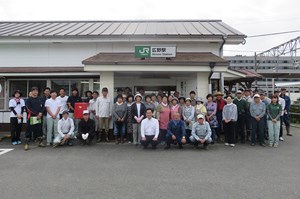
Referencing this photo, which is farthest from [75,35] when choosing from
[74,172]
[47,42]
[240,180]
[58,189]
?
[240,180]

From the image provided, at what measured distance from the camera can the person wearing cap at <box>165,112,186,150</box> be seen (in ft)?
26.0

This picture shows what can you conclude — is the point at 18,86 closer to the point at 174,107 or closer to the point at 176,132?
the point at 174,107

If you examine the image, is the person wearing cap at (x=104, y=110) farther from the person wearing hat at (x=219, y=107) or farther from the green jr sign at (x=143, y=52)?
the person wearing hat at (x=219, y=107)

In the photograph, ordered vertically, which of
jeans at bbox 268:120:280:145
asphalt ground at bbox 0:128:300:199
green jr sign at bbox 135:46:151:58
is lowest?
asphalt ground at bbox 0:128:300:199

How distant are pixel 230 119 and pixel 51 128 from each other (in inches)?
223

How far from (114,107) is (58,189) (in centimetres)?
435

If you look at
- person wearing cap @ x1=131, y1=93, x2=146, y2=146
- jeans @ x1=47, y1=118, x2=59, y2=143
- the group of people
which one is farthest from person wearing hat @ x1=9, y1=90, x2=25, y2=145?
person wearing cap @ x1=131, y1=93, x2=146, y2=146

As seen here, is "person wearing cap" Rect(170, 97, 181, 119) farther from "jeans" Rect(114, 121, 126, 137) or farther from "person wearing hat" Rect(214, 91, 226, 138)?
"jeans" Rect(114, 121, 126, 137)

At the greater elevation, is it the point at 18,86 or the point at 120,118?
the point at 18,86

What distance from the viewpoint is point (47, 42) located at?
37.5ft

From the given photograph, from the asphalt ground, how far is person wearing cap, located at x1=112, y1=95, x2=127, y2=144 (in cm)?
76

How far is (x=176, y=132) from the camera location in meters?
8.01

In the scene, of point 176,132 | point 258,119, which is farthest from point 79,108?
point 258,119

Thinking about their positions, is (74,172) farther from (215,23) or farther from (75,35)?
(215,23)
